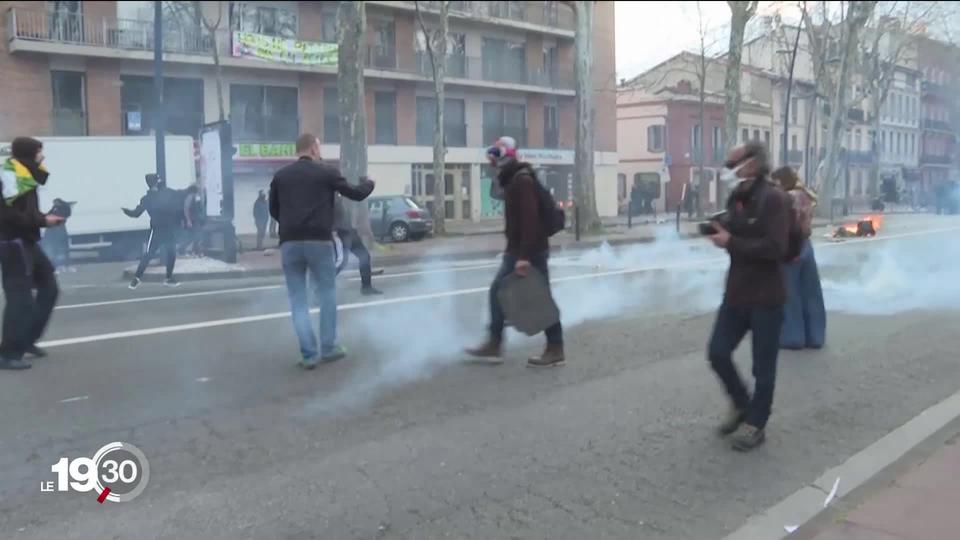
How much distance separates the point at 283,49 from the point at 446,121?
941 cm

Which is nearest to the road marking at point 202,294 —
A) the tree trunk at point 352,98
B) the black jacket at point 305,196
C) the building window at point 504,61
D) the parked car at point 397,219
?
the tree trunk at point 352,98

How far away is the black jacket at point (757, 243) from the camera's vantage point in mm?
5059

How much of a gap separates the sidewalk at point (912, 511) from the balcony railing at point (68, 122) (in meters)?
30.8

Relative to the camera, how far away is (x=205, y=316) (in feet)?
34.2

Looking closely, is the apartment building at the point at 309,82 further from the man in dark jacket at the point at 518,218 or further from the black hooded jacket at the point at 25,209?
the man in dark jacket at the point at 518,218

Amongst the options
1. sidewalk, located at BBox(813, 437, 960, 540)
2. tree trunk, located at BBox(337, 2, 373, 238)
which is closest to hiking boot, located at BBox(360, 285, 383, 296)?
sidewalk, located at BBox(813, 437, 960, 540)

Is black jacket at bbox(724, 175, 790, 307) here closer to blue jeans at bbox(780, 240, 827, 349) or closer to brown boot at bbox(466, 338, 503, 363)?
brown boot at bbox(466, 338, 503, 363)

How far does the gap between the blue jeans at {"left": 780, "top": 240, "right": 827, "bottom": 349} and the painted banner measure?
1122 inches

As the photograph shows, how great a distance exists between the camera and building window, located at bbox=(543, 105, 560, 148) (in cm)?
4644

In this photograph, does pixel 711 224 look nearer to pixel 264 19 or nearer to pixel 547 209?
pixel 547 209

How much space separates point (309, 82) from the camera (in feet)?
120

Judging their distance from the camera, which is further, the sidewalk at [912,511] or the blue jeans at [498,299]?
the blue jeans at [498,299]

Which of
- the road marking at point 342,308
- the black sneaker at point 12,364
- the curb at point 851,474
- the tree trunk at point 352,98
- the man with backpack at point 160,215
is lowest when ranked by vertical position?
the curb at point 851,474

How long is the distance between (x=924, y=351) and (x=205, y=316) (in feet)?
24.2
